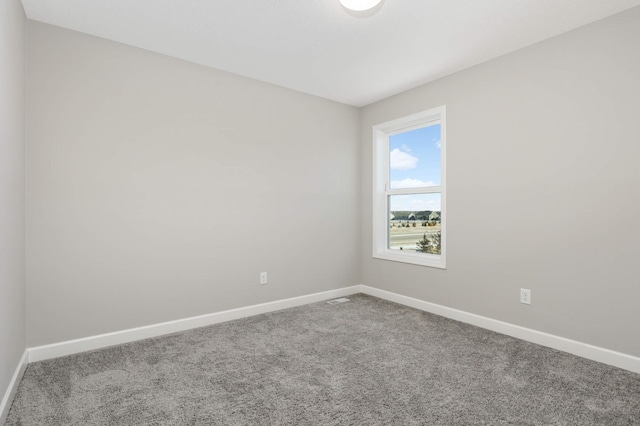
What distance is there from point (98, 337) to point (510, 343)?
126 inches

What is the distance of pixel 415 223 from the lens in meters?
3.93

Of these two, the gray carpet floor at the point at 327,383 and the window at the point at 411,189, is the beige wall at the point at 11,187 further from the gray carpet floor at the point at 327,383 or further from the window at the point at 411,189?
the window at the point at 411,189

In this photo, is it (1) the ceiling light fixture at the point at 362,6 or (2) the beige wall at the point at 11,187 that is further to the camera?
(1) the ceiling light fixture at the point at 362,6

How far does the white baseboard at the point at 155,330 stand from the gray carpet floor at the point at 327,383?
3.2 inches

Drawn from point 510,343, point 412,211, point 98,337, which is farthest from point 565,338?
point 98,337

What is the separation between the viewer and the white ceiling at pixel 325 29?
87.4 inches

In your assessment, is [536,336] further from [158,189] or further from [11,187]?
[11,187]

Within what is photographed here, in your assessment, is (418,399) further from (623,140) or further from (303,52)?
(303,52)

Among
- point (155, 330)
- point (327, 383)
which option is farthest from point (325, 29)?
point (155, 330)

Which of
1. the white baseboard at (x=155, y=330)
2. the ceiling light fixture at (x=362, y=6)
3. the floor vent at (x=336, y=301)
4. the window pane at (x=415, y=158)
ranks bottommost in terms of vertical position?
the floor vent at (x=336, y=301)

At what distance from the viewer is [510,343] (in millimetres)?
2689

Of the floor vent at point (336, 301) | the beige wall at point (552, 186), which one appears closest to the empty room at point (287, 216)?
the beige wall at point (552, 186)

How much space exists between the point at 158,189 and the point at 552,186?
10.4 feet

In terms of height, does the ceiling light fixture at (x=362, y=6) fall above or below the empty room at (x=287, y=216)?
above
